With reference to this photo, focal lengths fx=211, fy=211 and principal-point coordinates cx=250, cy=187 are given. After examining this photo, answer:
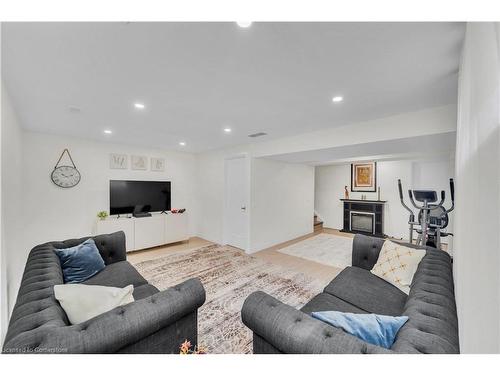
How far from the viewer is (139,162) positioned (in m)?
4.62

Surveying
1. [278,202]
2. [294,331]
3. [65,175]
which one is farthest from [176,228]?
[294,331]

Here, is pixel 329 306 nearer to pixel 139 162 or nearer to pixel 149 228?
pixel 149 228

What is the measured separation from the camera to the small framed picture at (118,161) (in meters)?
4.26

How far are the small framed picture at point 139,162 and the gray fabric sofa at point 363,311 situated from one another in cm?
435

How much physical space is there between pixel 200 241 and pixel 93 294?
13.4 ft

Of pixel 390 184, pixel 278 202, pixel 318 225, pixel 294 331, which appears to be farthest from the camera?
pixel 318 225

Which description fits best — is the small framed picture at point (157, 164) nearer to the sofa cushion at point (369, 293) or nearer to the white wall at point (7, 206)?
the white wall at point (7, 206)

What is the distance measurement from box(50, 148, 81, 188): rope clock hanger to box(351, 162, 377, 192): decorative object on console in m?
6.70

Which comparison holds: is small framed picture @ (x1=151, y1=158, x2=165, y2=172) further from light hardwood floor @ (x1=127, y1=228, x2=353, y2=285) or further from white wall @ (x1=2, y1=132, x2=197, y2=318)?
light hardwood floor @ (x1=127, y1=228, x2=353, y2=285)

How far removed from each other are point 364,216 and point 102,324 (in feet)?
Answer: 21.1

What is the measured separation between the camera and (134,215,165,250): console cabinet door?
13.7ft
